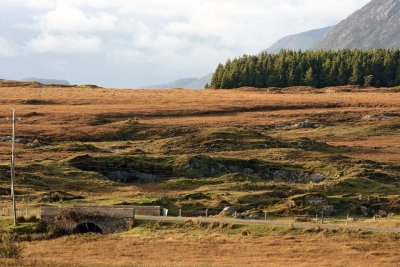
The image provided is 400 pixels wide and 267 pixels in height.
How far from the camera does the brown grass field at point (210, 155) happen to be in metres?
55.8

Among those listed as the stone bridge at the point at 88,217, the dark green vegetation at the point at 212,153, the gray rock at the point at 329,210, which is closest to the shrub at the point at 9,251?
the stone bridge at the point at 88,217

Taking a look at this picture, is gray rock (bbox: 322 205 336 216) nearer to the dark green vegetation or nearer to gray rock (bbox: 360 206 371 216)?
the dark green vegetation

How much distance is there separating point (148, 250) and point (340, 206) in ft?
91.1

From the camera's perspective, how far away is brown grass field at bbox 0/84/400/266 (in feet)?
183

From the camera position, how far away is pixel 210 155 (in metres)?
106

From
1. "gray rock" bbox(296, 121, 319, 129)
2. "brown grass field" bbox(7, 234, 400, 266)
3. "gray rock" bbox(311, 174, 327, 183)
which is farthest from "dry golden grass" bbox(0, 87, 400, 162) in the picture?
"brown grass field" bbox(7, 234, 400, 266)

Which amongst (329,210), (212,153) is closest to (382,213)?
(329,210)

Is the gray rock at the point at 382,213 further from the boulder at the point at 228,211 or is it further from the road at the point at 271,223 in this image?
the boulder at the point at 228,211

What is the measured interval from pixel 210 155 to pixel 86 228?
4149 cm

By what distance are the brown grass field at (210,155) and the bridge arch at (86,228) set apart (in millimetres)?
2592

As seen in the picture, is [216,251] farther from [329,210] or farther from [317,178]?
[317,178]

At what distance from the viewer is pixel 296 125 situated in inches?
5541

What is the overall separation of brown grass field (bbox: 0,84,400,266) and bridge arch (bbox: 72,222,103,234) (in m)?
2.59

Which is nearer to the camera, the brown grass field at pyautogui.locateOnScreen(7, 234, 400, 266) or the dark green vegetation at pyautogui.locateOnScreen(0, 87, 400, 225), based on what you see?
the brown grass field at pyautogui.locateOnScreen(7, 234, 400, 266)
